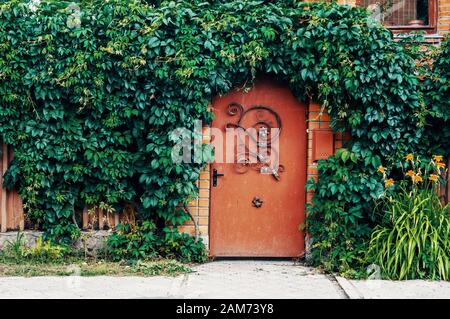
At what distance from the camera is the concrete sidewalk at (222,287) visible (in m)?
5.17

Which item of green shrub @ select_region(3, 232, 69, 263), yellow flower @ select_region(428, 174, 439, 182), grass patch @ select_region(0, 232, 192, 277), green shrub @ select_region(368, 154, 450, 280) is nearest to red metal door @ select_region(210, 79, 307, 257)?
grass patch @ select_region(0, 232, 192, 277)

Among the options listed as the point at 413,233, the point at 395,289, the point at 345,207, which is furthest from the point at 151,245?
the point at 413,233

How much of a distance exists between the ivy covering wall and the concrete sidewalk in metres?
0.82

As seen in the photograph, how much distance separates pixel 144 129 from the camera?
6.58 meters

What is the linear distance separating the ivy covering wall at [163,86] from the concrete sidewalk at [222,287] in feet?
2.68

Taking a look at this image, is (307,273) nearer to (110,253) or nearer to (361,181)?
(361,181)

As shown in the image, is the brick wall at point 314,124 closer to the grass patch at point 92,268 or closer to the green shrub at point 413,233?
the green shrub at point 413,233

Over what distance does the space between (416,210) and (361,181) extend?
698 millimetres

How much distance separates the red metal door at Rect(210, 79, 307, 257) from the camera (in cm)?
684

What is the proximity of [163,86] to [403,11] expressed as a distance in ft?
11.2

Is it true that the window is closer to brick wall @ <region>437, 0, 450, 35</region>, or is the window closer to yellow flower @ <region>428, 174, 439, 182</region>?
brick wall @ <region>437, 0, 450, 35</region>

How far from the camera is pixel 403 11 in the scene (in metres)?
7.21

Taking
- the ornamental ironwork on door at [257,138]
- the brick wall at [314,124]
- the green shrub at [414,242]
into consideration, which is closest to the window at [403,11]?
the brick wall at [314,124]

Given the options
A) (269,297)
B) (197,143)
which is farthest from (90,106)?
(269,297)
